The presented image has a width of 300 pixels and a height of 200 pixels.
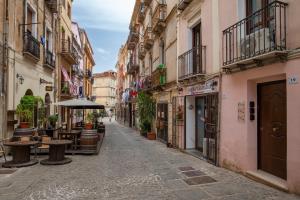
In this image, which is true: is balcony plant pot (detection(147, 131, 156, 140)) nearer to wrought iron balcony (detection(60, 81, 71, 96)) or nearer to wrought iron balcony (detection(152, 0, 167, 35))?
wrought iron balcony (detection(152, 0, 167, 35))

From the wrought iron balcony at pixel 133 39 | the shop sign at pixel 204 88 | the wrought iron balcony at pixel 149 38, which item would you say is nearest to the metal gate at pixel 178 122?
the shop sign at pixel 204 88

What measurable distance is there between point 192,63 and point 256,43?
449 centimetres

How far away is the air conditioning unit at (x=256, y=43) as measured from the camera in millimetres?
6246

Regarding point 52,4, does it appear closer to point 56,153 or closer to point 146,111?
point 146,111

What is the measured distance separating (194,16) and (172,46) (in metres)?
3.05

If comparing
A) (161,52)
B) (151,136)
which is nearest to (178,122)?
(151,136)

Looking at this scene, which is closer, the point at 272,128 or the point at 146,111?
the point at 272,128

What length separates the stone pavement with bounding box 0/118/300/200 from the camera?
18.8ft

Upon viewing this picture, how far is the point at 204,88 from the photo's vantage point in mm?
9680

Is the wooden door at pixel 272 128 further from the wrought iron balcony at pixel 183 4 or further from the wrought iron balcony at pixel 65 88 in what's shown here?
the wrought iron balcony at pixel 65 88

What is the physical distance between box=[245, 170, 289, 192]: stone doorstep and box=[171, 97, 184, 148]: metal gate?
524 cm

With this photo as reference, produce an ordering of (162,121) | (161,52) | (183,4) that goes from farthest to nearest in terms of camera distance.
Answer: (161,52)
(162,121)
(183,4)

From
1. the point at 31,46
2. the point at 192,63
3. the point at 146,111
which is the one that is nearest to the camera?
the point at 192,63

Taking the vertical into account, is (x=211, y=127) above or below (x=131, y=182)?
above
